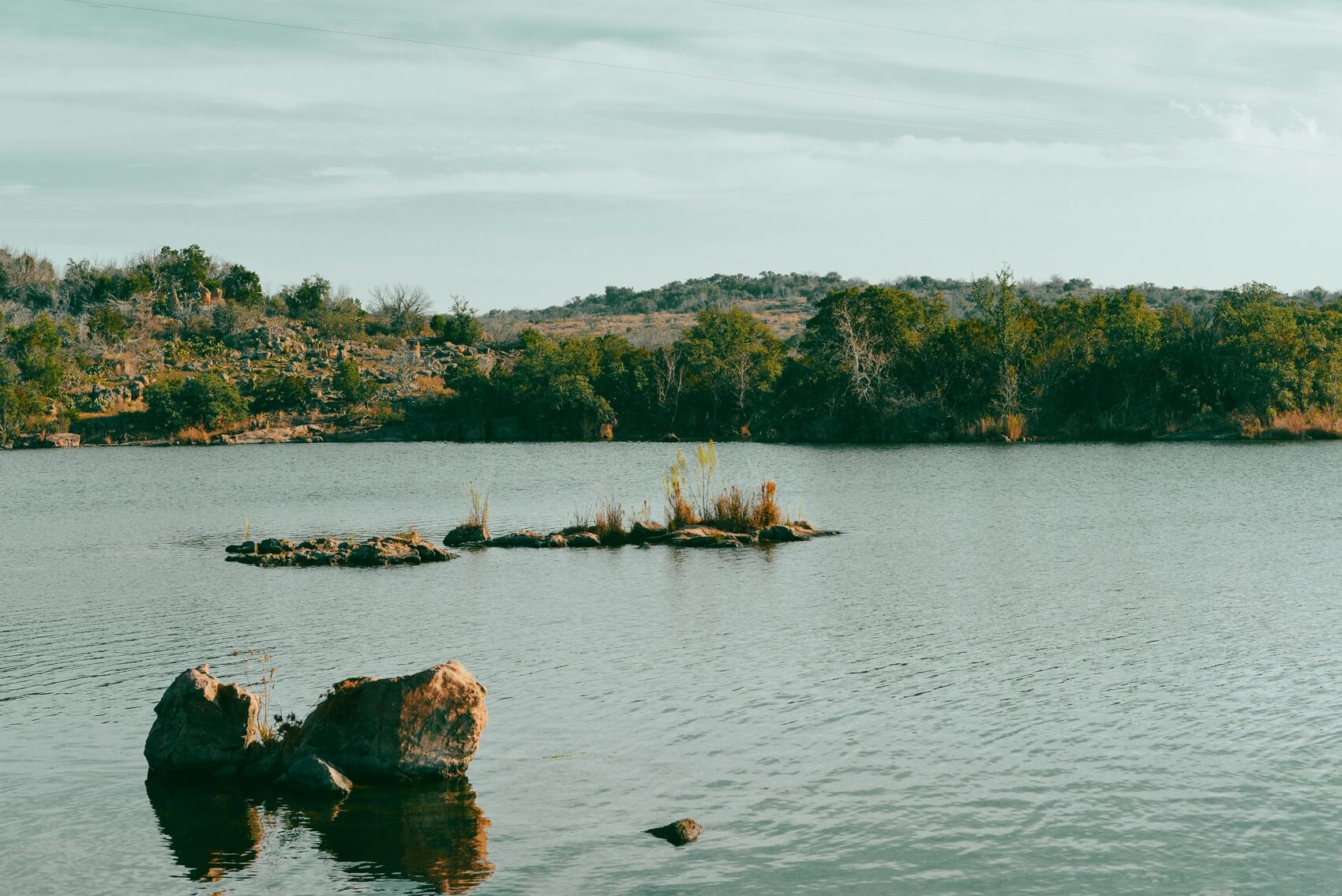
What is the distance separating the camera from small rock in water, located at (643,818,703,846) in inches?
494

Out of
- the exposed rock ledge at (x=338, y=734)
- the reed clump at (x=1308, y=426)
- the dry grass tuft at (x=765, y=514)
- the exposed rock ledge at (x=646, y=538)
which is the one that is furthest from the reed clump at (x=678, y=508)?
the reed clump at (x=1308, y=426)

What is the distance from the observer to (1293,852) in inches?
475

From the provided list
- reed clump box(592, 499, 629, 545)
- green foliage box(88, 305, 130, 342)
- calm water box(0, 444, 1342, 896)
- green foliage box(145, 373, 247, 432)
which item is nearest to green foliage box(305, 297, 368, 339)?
green foliage box(88, 305, 130, 342)

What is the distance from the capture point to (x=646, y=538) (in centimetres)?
3844

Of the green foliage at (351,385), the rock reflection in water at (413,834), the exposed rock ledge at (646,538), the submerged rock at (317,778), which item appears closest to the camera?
the rock reflection in water at (413,834)

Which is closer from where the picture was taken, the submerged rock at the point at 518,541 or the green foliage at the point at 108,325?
the submerged rock at the point at 518,541

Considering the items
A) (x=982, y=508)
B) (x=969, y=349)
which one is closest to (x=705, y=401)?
(x=969, y=349)

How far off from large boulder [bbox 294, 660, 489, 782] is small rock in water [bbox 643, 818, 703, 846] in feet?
9.22

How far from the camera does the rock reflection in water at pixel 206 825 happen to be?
40.7 feet

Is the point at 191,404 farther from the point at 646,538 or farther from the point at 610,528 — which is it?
the point at 646,538

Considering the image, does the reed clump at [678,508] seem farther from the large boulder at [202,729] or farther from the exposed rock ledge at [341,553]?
the large boulder at [202,729]

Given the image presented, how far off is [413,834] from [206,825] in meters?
2.25

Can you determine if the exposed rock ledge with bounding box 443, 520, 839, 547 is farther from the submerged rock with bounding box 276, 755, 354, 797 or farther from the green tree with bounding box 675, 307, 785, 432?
the green tree with bounding box 675, 307, 785, 432

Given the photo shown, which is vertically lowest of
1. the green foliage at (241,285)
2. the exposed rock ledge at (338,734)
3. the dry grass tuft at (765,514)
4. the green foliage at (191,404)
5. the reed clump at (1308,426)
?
the exposed rock ledge at (338,734)
